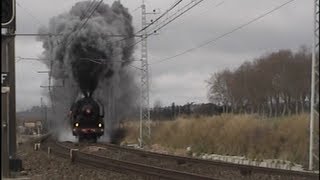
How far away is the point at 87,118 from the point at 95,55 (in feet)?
24.9

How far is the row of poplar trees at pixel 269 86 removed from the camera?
146 feet

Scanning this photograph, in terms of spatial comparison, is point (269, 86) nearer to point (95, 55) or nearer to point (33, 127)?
point (95, 55)

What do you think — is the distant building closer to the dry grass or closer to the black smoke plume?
the black smoke plume

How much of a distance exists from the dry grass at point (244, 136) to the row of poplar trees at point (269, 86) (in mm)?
3475

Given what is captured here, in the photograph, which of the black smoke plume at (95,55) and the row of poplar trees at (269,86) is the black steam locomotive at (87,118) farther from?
the row of poplar trees at (269,86)

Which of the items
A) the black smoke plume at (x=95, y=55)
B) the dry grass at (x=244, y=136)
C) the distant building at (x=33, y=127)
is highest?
the black smoke plume at (x=95, y=55)

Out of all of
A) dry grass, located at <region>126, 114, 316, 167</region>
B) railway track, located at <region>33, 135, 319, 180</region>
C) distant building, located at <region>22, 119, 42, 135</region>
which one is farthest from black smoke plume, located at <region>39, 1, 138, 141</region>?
distant building, located at <region>22, 119, 42, 135</region>

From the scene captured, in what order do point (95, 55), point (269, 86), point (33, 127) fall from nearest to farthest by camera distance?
point (95, 55) → point (269, 86) → point (33, 127)

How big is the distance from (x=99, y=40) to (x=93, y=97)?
5647 millimetres

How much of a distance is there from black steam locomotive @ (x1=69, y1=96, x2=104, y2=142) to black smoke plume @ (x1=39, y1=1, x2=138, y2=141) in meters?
2.79

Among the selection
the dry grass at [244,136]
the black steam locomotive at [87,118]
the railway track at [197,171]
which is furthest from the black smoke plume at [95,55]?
the railway track at [197,171]

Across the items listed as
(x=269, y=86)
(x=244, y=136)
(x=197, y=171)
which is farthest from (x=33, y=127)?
(x=197, y=171)

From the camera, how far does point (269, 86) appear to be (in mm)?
64625

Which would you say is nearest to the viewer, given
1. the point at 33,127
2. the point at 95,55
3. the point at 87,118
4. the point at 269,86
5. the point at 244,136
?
the point at 244,136
